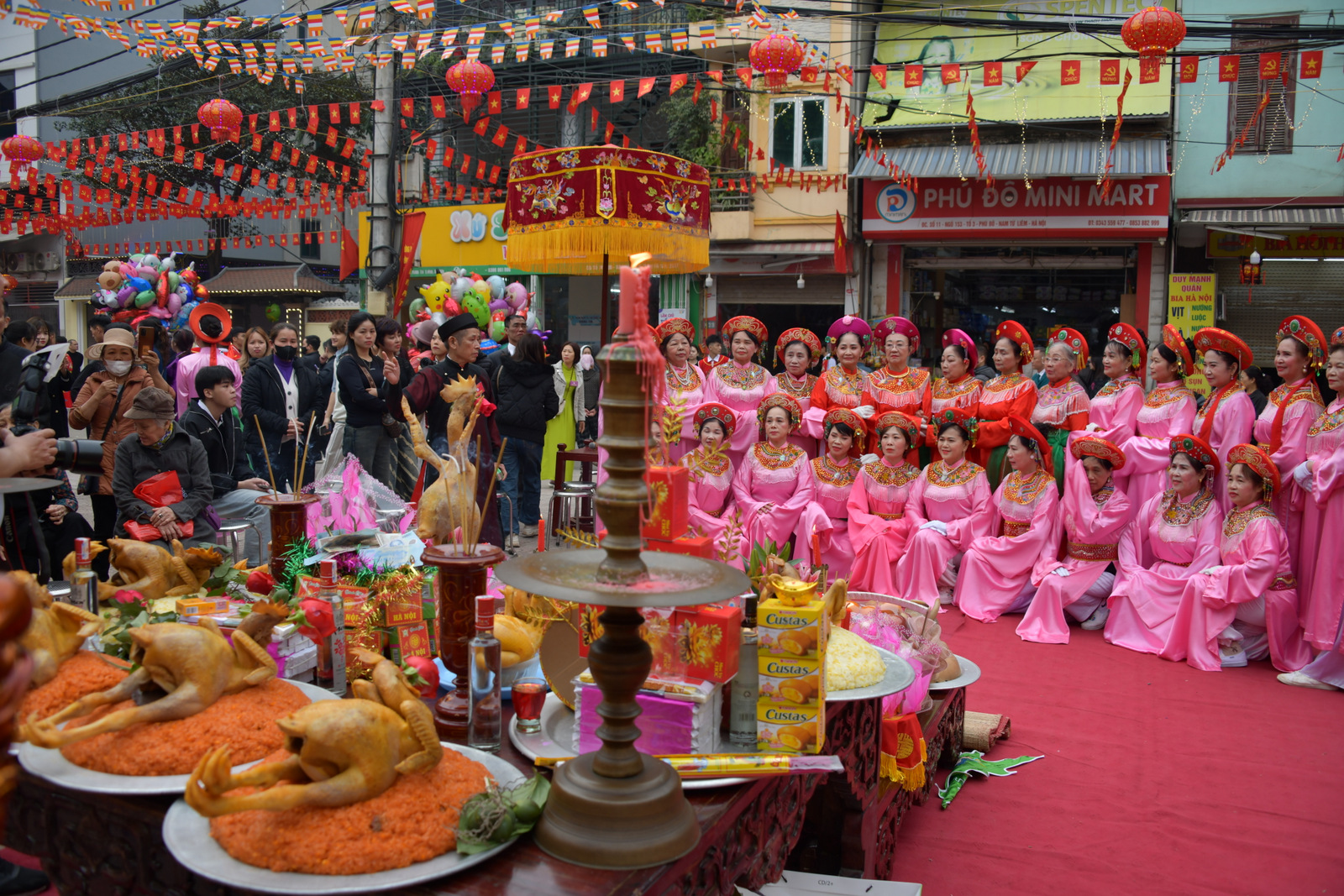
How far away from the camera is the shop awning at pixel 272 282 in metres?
17.9

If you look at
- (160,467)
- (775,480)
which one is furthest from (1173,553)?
(160,467)

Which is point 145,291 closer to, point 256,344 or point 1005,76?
point 256,344

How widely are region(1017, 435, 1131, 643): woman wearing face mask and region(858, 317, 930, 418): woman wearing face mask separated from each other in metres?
0.98

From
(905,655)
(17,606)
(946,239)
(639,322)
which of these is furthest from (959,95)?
(17,606)

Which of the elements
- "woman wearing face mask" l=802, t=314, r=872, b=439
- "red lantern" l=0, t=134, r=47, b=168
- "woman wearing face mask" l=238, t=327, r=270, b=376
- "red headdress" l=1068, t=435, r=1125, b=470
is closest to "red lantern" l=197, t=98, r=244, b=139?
"red lantern" l=0, t=134, r=47, b=168

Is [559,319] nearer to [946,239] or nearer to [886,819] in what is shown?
[946,239]

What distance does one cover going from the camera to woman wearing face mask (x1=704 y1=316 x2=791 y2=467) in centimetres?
594

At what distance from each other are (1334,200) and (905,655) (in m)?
9.58

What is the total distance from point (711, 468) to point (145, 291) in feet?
18.3

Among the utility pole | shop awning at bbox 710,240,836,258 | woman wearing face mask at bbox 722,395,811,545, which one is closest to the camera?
woman wearing face mask at bbox 722,395,811,545

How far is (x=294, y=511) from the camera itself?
9.34 ft

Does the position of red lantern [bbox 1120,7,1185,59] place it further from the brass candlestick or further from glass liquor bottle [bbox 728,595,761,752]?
the brass candlestick

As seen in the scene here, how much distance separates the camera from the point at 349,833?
1.43m

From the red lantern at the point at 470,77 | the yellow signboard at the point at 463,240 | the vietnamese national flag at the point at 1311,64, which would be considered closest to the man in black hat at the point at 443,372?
the red lantern at the point at 470,77
